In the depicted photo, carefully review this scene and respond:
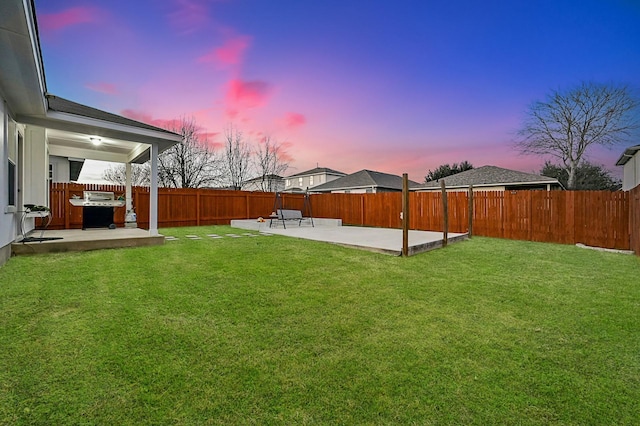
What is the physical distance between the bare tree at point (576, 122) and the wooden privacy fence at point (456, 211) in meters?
14.7

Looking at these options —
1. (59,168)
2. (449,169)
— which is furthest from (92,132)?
(449,169)

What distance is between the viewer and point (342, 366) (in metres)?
1.95

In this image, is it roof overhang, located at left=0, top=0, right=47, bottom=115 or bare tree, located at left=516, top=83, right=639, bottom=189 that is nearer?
roof overhang, located at left=0, top=0, right=47, bottom=115

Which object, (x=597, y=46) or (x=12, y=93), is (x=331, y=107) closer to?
(x=12, y=93)

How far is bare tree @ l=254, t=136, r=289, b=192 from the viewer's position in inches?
944

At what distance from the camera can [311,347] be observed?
2.20 meters

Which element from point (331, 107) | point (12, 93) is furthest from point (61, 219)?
point (331, 107)

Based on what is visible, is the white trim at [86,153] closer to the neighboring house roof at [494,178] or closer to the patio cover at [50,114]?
the patio cover at [50,114]

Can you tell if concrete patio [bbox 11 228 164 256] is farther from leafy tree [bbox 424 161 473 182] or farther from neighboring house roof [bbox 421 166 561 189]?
leafy tree [bbox 424 161 473 182]

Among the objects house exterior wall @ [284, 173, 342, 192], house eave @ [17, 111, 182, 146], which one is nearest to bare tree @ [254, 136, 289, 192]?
house exterior wall @ [284, 173, 342, 192]

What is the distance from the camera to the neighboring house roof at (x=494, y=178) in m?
15.2

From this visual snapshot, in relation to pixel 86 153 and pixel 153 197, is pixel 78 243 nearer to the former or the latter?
pixel 153 197

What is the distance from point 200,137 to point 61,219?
539 inches

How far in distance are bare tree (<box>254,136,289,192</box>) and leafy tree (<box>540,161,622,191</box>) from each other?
21.3 metres
